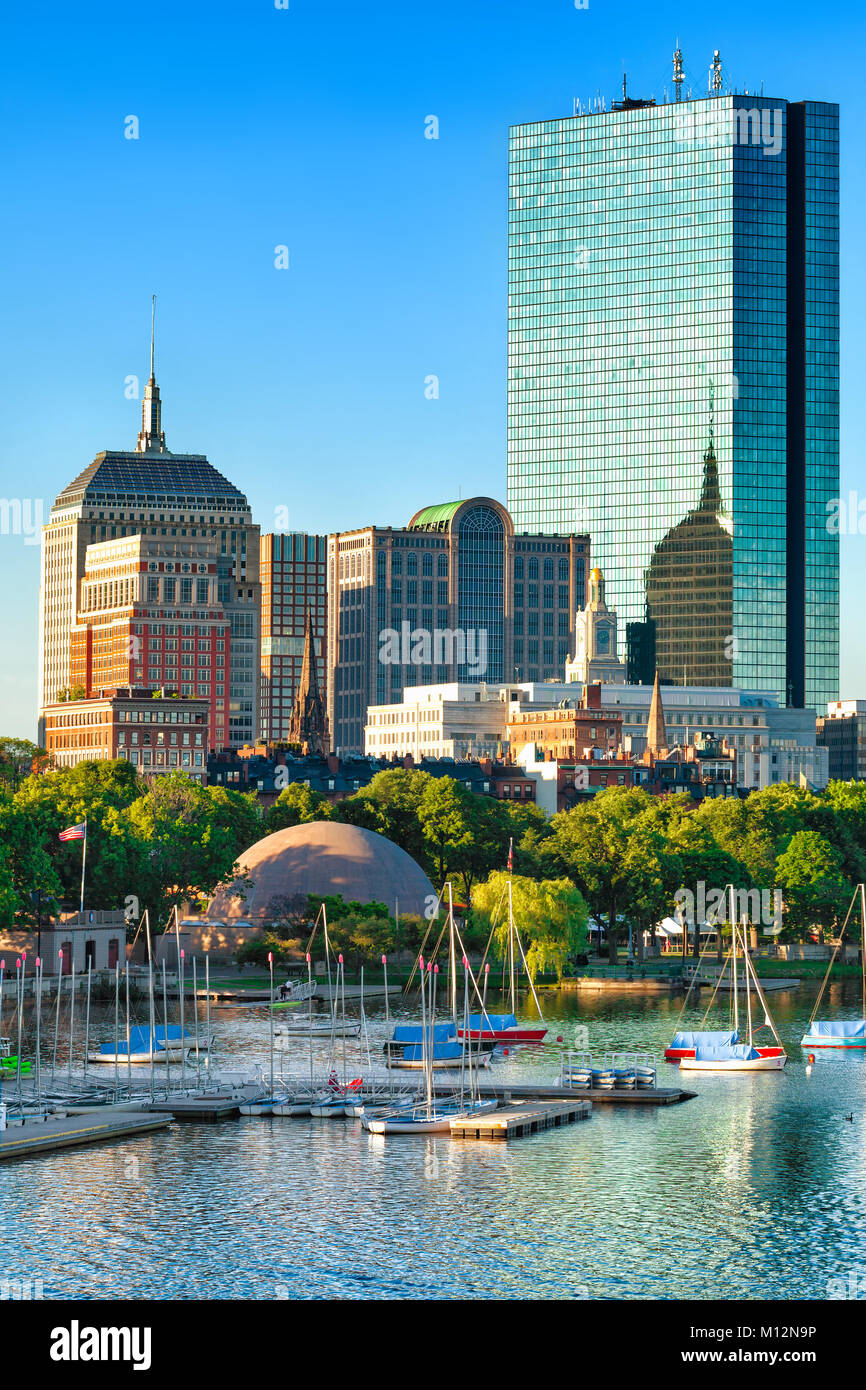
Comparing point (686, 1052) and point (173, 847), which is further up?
point (173, 847)

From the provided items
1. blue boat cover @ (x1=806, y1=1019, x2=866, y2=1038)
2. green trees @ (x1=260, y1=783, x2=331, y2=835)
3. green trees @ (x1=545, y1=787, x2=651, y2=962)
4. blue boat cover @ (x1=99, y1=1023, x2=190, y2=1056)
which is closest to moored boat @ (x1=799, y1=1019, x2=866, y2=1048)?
blue boat cover @ (x1=806, y1=1019, x2=866, y2=1038)

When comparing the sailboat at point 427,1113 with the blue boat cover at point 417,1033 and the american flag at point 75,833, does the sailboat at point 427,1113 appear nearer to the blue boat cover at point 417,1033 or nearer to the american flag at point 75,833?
the blue boat cover at point 417,1033

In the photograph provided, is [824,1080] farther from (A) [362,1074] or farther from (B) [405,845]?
(B) [405,845]

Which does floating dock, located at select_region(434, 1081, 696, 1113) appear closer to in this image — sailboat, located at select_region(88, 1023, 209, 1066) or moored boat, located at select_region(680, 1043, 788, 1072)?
moored boat, located at select_region(680, 1043, 788, 1072)

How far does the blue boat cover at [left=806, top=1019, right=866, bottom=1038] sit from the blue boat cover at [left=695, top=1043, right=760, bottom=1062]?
10690 millimetres

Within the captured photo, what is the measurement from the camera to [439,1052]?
104688 millimetres

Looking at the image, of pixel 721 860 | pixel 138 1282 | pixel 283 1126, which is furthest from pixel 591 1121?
pixel 721 860

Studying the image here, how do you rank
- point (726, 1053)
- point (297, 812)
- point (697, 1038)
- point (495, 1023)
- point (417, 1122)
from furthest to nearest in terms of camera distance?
point (297, 812) < point (495, 1023) < point (697, 1038) < point (726, 1053) < point (417, 1122)

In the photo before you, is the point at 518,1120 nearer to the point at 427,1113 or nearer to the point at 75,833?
the point at 427,1113

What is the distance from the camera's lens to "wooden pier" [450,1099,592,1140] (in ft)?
276

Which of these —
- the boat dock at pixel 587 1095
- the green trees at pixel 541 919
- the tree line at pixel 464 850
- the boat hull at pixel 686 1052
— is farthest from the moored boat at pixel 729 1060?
the tree line at pixel 464 850

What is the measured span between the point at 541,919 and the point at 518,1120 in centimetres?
6483

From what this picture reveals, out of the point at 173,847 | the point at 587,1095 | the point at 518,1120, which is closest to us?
the point at 518,1120

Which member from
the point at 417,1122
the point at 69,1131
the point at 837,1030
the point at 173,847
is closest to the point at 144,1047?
the point at 69,1131
